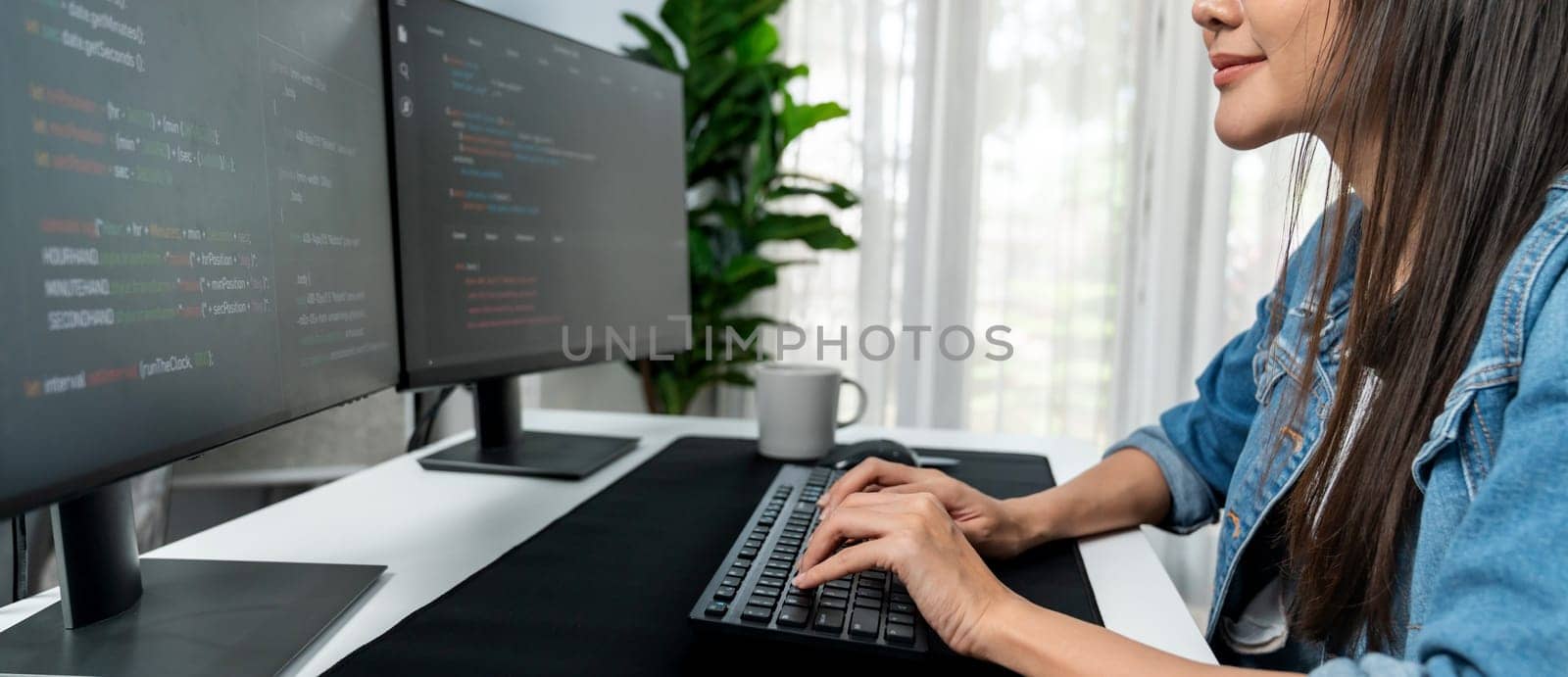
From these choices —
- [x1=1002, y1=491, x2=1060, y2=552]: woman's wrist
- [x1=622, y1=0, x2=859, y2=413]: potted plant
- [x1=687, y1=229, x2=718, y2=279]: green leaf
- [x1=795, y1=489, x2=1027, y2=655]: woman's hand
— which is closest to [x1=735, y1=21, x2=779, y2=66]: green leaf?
[x1=622, y1=0, x2=859, y2=413]: potted plant

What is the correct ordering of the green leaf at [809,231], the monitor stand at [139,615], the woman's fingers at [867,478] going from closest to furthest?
the monitor stand at [139,615], the woman's fingers at [867,478], the green leaf at [809,231]

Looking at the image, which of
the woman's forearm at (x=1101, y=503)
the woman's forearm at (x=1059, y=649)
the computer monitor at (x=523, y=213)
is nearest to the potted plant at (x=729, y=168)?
the computer monitor at (x=523, y=213)

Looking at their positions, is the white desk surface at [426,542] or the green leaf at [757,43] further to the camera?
the green leaf at [757,43]

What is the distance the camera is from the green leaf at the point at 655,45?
2.12m

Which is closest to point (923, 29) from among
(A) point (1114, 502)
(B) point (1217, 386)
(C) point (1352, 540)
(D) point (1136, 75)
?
(D) point (1136, 75)

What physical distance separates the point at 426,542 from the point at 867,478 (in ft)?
1.25

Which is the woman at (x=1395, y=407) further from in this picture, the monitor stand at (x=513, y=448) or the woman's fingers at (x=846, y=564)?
the monitor stand at (x=513, y=448)

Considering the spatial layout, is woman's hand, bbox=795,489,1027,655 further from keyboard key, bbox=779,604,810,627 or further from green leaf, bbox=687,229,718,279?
green leaf, bbox=687,229,718,279

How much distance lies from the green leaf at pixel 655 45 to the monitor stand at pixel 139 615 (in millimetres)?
1766

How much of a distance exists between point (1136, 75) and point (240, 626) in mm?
2230

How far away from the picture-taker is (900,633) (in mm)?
482

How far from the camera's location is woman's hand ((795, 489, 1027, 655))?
1.63 feet

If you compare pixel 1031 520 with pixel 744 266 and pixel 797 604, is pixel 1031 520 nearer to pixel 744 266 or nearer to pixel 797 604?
pixel 797 604

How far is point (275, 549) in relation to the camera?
0.68 meters
